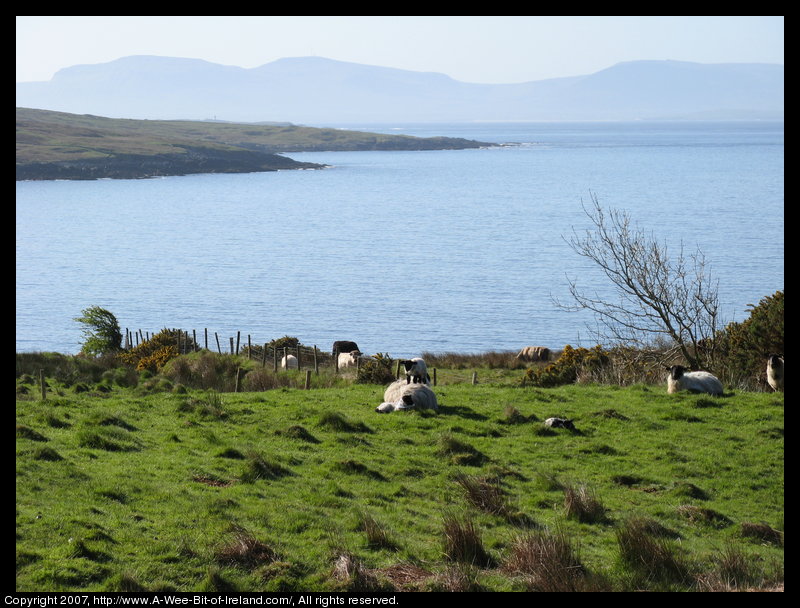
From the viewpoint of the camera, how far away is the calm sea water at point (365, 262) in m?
75.3

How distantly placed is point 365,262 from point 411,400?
89655mm

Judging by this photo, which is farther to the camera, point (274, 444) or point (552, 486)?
point (274, 444)

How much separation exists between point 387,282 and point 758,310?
70.6 m

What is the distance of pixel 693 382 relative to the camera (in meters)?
25.6

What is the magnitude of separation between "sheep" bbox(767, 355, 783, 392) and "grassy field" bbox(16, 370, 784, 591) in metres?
0.88

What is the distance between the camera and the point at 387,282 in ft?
323

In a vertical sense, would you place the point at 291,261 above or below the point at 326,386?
above

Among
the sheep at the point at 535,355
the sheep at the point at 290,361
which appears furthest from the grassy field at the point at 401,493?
the sheep at the point at 535,355

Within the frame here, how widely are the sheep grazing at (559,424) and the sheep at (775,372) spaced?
7.87 metres

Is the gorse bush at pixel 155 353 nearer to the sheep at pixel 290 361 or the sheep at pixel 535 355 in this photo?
the sheep at pixel 290 361

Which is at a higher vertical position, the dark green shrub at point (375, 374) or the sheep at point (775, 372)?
the sheep at point (775, 372)

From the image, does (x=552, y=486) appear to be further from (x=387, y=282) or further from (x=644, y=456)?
(x=387, y=282)
